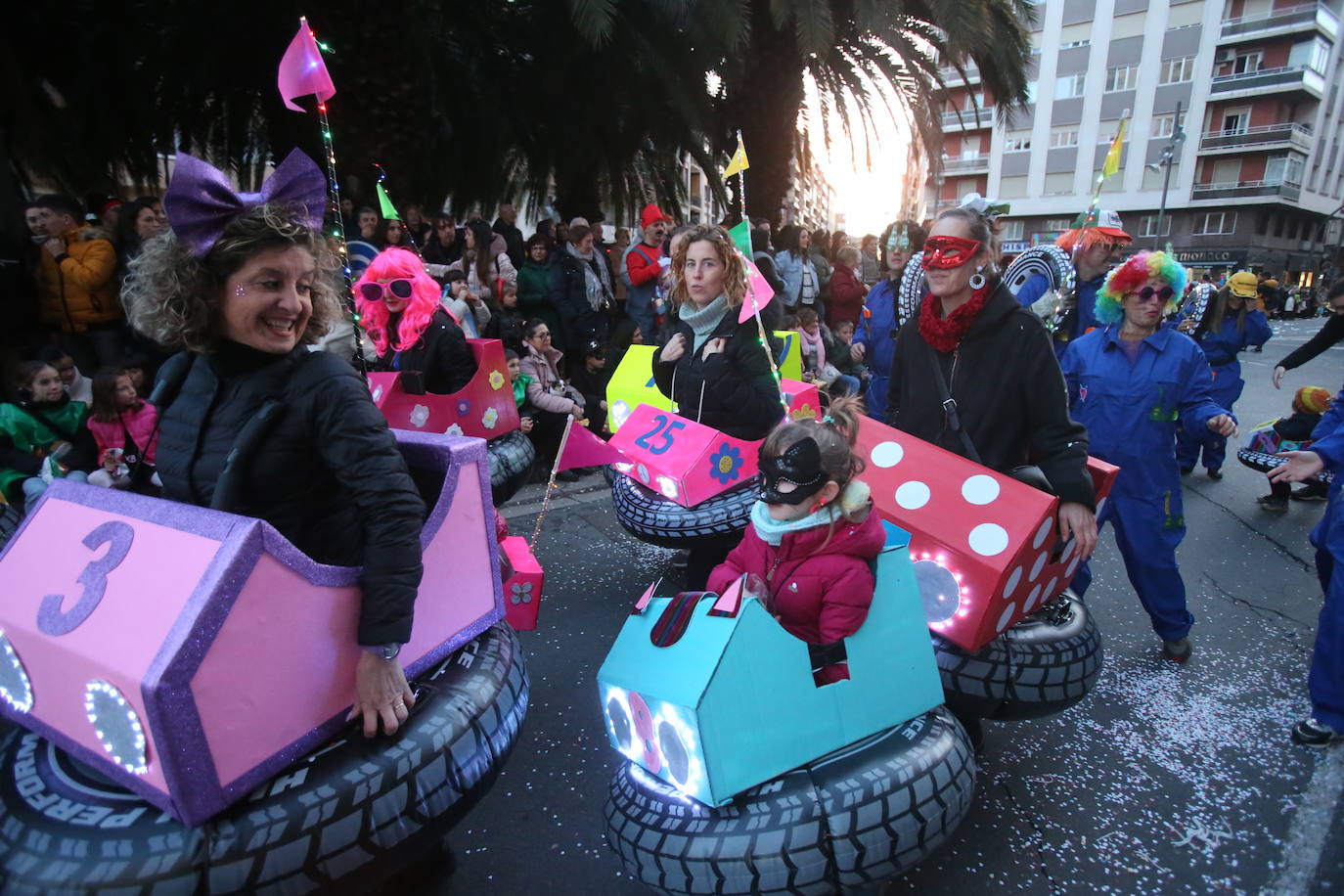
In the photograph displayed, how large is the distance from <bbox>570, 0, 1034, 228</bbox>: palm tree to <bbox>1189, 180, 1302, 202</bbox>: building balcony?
3590 centimetres

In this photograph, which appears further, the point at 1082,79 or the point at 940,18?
the point at 1082,79

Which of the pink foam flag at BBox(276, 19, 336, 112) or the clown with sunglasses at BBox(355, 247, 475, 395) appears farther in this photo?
the clown with sunglasses at BBox(355, 247, 475, 395)

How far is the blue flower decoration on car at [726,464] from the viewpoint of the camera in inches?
129

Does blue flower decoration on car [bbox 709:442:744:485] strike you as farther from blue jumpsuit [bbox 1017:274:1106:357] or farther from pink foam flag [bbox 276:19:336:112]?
blue jumpsuit [bbox 1017:274:1106:357]

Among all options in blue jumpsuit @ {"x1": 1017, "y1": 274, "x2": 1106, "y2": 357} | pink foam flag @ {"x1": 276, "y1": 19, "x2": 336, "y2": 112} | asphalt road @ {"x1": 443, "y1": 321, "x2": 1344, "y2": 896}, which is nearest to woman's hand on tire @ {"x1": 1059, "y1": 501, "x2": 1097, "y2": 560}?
asphalt road @ {"x1": 443, "y1": 321, "x2": 1344, "y2": 896}

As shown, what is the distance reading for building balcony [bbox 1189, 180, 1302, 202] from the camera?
36375mm

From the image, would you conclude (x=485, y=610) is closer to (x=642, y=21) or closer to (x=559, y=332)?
(x=559, y=332)

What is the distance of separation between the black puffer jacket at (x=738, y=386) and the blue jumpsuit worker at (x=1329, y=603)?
1870 millimetres

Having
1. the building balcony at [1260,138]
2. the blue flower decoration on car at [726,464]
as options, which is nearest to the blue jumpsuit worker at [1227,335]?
the blue flower decoration on car at [726,464]

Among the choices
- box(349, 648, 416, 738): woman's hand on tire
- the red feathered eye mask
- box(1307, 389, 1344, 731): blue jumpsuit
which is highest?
the red feathered eye mask

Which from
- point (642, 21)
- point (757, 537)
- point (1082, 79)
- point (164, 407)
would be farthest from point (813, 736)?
point (1082, 79)

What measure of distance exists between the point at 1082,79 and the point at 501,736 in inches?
1842

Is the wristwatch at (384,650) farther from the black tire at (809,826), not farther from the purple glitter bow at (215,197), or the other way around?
the purple glitter bow at (215,197)

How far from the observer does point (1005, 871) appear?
6.91 feet
